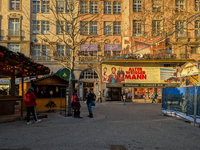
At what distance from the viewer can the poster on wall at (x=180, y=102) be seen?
30.4 feet

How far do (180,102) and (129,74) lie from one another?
64.9 feet

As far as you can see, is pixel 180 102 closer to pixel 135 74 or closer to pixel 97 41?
pixel 135 74

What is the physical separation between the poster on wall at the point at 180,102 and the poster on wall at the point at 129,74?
17309 mm

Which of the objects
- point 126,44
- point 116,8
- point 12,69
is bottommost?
→ point 12,69

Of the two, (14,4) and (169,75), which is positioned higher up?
(14,4)

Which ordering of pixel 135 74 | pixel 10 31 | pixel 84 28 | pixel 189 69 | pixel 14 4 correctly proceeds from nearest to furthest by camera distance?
pixel 189 69, pixel 84 28, pixel 10 31, pixel 14 4, pixel 135 74

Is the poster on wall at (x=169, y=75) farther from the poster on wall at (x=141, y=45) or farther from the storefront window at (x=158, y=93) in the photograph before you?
the poster on wall at (x=141, y=45)

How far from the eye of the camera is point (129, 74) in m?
30.1

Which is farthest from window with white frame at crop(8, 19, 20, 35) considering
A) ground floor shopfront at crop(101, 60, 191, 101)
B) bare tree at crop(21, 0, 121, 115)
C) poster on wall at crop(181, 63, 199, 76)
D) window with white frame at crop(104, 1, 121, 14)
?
poster on wall at crop(181, 63, 199, 76)

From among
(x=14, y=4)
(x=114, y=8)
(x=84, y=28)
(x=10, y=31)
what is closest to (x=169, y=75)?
(x=114, y=8)

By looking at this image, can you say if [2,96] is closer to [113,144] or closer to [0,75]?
[0,75]

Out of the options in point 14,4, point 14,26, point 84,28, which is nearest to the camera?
point 84,28

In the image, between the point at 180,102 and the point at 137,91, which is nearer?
the point at 180,102

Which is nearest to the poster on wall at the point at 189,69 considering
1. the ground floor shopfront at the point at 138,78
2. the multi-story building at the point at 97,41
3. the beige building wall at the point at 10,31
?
the multi-story building at the point at 97,41
